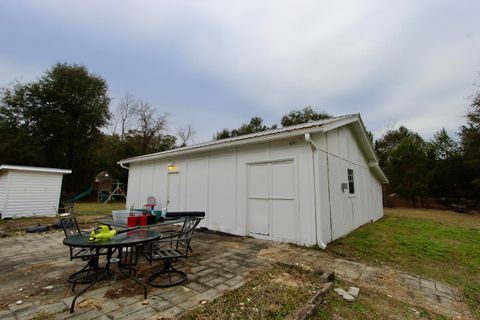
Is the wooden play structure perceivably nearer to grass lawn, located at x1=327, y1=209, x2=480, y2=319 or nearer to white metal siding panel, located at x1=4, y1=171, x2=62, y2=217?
white metal siding panel, located at x1=4, y1=171, x2=62, y2=217

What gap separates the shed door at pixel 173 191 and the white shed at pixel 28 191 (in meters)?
7.10

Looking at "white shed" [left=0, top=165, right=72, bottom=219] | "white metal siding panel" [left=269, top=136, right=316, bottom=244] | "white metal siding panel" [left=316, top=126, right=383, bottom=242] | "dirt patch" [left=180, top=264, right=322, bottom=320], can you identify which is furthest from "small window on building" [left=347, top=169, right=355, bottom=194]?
"white shed" [left=0, top=165, right=72, bottom=219]

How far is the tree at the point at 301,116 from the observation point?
24.5 metres

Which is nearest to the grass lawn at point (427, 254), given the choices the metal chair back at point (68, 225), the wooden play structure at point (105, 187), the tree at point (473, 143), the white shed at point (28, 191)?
the metal chair back at point (68, 225)

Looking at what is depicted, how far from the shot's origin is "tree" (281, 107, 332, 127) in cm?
2452

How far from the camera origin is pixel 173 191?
8289 mm

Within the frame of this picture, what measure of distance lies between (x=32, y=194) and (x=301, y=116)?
23134mm

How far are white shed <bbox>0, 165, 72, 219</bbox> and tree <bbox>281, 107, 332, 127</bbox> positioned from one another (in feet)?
69.4

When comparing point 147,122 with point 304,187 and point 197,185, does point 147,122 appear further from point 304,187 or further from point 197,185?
point 304,187

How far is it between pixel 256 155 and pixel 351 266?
3334 millimetres

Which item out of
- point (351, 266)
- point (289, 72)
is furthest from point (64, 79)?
point (351, 266)

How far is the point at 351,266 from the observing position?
404 centimetres

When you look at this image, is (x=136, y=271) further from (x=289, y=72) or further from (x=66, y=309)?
(x=289, y=72)

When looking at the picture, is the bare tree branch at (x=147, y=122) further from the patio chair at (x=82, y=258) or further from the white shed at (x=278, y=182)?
the patio chair at (x=82, y=258)
